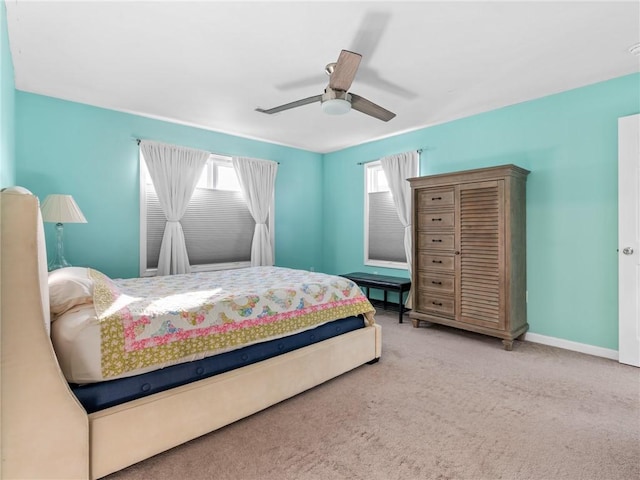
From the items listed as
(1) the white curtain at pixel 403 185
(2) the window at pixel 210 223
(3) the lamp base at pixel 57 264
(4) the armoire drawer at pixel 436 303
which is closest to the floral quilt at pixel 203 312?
(3) the lamp base at pixel 57 264

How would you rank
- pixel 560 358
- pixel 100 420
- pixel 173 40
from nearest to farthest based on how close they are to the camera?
pixel 100 420, pixel 173 40, pixel 560 358

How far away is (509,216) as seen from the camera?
3262 millimetres

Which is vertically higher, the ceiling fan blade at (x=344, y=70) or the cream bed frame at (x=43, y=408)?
the ceiling fan blade at (x=344, y=70)

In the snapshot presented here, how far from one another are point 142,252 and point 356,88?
10.2 feet

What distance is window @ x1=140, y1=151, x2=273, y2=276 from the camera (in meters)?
4.05

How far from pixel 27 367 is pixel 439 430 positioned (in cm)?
215

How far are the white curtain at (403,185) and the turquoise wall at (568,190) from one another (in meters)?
0.70

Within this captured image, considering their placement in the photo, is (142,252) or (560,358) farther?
(142,252)

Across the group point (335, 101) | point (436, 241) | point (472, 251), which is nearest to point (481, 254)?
point (472, 251)

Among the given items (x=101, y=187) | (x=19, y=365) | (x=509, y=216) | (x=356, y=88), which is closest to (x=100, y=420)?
(x=19, y=365)

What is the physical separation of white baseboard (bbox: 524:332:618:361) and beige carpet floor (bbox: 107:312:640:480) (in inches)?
8.3

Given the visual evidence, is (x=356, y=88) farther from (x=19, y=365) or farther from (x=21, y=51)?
(x=19, y=365)

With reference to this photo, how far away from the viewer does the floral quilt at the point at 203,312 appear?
1.73 metres

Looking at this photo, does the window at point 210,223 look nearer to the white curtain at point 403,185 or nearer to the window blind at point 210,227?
the window blind at point 210,227
